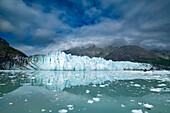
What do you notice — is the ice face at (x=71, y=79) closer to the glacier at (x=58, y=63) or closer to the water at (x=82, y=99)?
the water at (x=82, y=99)

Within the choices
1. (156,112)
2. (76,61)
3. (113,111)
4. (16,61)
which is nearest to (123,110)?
(113,111)

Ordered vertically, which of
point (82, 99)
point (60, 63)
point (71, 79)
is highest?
point (60, 63)

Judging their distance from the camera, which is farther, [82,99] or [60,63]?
[60,63]

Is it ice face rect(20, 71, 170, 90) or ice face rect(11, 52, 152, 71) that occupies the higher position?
ice face rect(11, 52, 152, 71)

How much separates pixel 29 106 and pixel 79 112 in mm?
2174

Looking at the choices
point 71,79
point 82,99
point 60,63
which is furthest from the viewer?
point 60,63

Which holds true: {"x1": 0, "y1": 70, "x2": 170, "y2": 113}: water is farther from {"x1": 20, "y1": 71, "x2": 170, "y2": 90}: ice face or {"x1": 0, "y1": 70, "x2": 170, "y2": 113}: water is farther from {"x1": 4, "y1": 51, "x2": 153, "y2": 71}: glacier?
{"x1": 4, "y1": 51, "x2": 153, "y2": 71}: glacier

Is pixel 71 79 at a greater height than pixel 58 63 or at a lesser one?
lesser

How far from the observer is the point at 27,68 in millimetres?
27422

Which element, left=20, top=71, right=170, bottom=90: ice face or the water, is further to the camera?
left=20, top=71, right=170, bottom=90: ice face

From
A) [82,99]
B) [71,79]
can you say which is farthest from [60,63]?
[82,99]

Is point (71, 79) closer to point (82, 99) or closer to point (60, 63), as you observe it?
point (82, 99)

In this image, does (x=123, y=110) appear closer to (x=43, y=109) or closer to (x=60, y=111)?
(x=60, y=111)

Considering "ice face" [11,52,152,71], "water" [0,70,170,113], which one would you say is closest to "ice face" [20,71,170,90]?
"water" [0,70,170,113]
